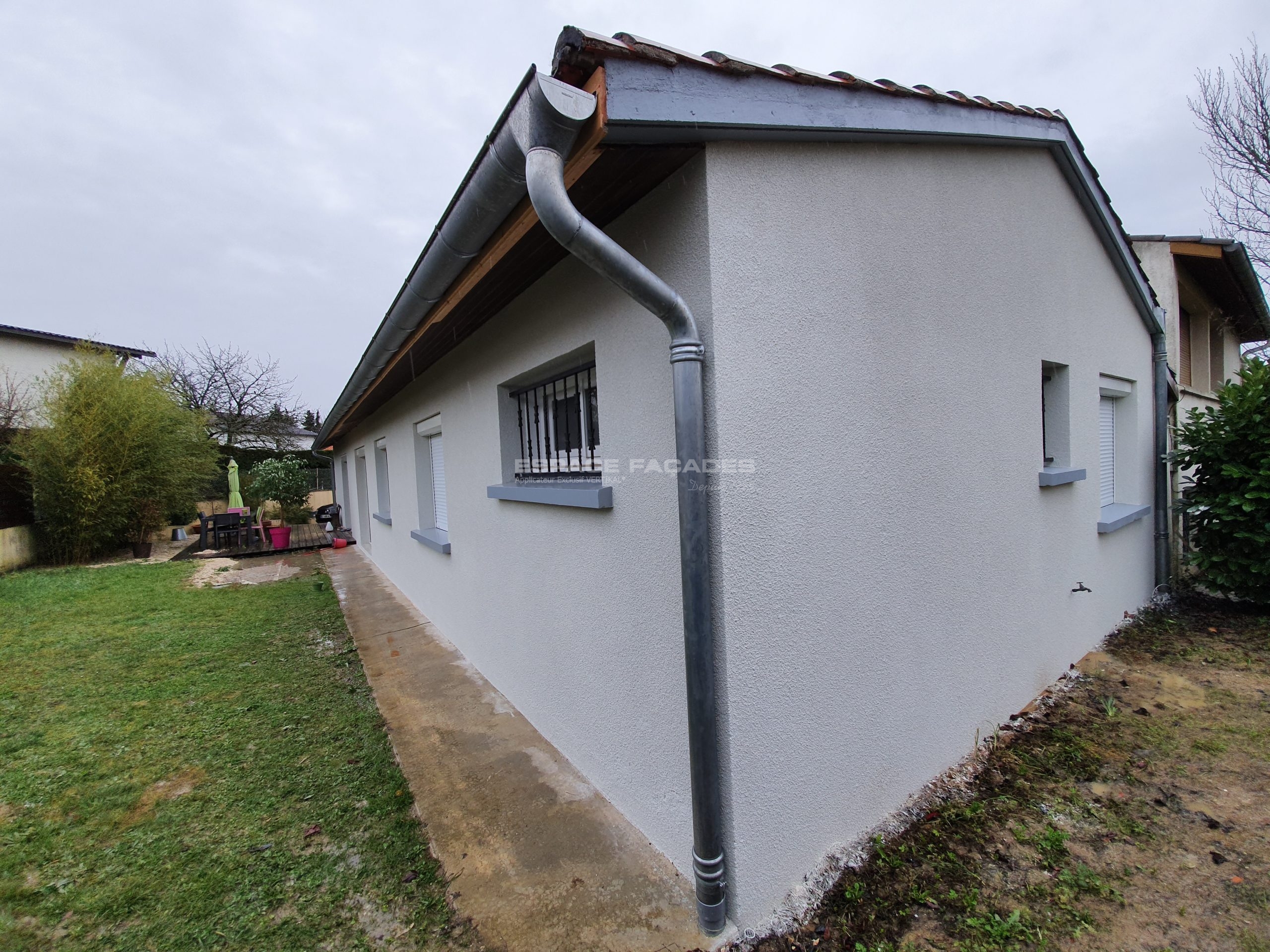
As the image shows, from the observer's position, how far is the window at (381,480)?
886 centimetres

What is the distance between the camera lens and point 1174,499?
6.50 meters

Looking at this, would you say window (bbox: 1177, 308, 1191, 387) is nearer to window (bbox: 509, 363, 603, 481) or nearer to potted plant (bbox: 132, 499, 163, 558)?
window (bbox: 509, 363, 603, 481)

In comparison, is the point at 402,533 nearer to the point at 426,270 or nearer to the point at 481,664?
the point at 481,664

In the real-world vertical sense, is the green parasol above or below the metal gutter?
below

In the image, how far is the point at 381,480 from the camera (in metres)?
9.30

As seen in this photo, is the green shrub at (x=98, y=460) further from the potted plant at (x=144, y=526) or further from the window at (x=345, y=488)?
the window at (x=345, y=488)

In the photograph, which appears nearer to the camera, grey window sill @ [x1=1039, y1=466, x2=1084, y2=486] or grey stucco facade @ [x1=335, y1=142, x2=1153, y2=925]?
grey stucco facade @ [x1=335, y1=142, x2=1153, y2=925]

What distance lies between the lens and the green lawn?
6.77 ft

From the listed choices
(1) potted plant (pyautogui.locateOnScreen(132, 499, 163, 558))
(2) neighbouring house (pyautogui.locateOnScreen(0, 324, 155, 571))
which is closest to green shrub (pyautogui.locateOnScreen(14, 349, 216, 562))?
(1) potted plant (pyautogui.locateOnScreen(132, 499, 163, 558))

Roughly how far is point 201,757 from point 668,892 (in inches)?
125

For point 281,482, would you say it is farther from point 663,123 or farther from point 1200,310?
point 1200,310

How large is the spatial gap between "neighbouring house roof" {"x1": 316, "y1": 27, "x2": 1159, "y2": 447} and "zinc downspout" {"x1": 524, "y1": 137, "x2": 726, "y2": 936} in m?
0.34

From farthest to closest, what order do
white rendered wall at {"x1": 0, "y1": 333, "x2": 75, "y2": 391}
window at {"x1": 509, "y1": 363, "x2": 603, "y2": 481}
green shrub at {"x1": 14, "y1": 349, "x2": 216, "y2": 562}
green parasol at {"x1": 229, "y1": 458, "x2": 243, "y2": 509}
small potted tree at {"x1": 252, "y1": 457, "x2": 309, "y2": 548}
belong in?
white rendered wall at {"x1": 0, "y1": 333, "x2": 75, "y2": 391}
small potted tree at {"x1": 252, "y1": 457, "x2": 309, "y2": 548}
green parasol at {"x1": 229, "y1": 458, "x2": 243, "y2": 509}
green shrub at {"x1": 14, "y1": 349, "x2": 216, "y2": 562}
window at {"x1": 509, "y1": 363, "x2": 603, "y2": 481}

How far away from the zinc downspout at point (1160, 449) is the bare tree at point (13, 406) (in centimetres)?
2066
